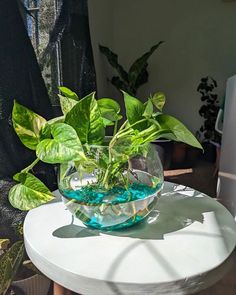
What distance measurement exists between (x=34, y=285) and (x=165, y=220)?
57 centimetres

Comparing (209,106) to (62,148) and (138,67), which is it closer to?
(138,67)

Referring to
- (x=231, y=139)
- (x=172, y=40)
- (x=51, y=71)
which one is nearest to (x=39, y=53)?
(x=51, y=71)

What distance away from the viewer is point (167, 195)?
880mm

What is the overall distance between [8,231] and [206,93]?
2.32 m

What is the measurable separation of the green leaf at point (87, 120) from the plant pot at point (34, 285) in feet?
2.03

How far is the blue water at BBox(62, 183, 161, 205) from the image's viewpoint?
0.68m

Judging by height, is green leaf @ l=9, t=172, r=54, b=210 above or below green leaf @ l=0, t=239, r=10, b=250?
above

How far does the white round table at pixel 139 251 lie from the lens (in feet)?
1.84

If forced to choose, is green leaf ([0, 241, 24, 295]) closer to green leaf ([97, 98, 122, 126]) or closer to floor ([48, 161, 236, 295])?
green leaf ([97, 98, 122, 126])

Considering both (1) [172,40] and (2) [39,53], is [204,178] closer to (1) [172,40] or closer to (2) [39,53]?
(1) [172,40]

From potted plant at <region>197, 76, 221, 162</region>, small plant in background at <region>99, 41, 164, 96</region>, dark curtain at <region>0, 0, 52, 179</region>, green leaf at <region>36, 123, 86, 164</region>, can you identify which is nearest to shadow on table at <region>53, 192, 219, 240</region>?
green leaf at <region>36, 123, 86, 164</region>

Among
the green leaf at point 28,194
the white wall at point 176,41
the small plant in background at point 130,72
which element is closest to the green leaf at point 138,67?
the small plant in background at point 130,72

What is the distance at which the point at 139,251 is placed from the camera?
63 centimetres

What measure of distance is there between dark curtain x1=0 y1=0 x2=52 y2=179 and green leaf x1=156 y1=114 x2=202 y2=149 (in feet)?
1.51
